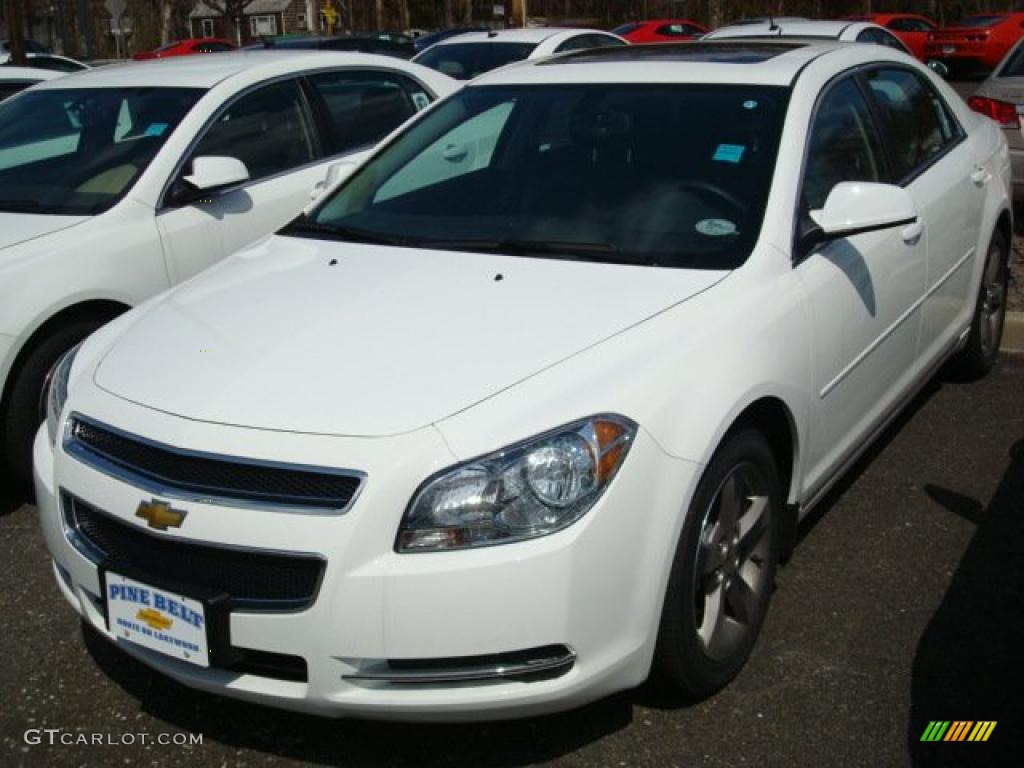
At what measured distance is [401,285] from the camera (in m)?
3.34

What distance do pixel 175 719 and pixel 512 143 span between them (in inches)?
83.7

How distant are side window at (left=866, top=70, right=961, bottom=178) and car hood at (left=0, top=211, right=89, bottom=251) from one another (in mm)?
3101

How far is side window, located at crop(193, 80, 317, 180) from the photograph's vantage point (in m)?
5.37

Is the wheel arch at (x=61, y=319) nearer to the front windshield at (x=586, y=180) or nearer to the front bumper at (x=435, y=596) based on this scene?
the front windshield at (x=586, y=180)

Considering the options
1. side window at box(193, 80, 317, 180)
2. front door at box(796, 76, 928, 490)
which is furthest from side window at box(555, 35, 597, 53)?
front door at box(796, 76, 928, 490)

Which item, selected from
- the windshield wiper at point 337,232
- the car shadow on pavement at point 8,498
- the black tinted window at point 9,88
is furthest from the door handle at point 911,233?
the black tinted window at point 9,88

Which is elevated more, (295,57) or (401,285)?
(295,57)

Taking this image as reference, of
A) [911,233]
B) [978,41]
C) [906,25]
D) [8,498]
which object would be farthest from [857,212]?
[906,25]

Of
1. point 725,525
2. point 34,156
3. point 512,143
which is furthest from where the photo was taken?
point 34,156

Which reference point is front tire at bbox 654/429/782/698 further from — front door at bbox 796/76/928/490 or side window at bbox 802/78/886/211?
side window at bbox 802/78/886/211

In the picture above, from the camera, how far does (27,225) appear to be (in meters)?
4.69

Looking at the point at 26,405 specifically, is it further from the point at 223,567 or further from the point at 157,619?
the point at 223,567

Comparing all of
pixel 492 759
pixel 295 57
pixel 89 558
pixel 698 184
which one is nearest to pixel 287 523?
pixel 89 558

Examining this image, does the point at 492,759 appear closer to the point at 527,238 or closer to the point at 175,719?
the point at 175,719
